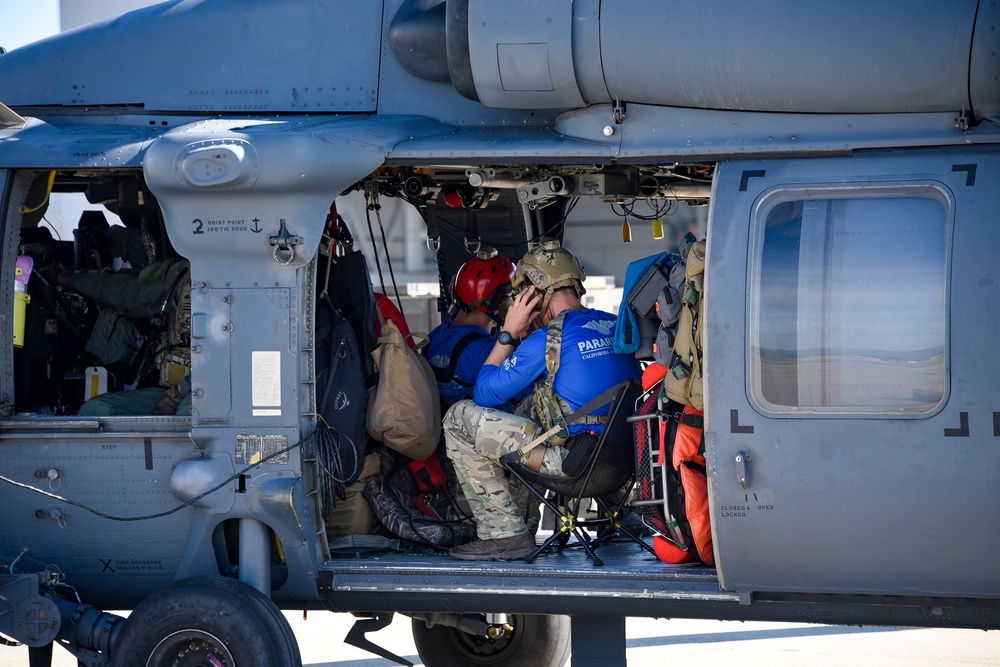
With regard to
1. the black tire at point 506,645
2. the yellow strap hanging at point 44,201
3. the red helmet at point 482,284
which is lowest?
the black tire at point 506,645

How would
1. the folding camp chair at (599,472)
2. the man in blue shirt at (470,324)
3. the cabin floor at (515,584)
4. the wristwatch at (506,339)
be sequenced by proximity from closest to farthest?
1. the cabin floor at (515,584)
2. the folding camp chair at (599,472)
3. the wristwatch at (506,339)
4. the man in blue shirt at (470,324)

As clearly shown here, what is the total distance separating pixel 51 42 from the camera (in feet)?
18.2

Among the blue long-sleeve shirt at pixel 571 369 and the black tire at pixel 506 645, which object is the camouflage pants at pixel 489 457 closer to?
the blue long-sleeve shirt at pixel 571 369

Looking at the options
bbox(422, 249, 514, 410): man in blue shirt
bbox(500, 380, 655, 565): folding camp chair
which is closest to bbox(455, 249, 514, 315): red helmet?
bbox(422, 249, 514, 410): man in blue shirt

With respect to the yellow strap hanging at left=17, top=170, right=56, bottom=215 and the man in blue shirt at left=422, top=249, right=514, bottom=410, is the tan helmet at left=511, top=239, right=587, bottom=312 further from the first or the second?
the yellow strap hanging at left=17, top=170, right=56, bottom=215

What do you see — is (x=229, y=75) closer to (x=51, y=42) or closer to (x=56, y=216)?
(x=51, y=42)

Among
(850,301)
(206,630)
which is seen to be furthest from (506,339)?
(206,630)

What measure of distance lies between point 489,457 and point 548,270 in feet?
3.06

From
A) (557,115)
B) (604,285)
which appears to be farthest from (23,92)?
(604,285)

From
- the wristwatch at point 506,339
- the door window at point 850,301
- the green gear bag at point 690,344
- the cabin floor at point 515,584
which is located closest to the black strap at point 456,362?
the wristwatch at point 506,339

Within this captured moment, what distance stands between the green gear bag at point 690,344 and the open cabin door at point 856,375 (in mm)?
236

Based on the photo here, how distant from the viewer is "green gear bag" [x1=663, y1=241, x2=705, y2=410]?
466cm

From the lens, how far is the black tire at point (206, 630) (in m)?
4.59

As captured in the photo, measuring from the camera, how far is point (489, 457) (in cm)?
518
